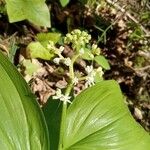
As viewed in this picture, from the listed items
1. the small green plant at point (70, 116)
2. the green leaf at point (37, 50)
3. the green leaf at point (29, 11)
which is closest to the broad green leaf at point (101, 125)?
the small green plant at point (70, 116)

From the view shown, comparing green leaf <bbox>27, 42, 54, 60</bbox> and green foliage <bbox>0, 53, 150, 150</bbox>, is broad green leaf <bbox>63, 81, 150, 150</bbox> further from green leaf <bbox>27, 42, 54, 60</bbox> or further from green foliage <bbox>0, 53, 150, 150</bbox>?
green leaf <bbox>27, 42, 54, 60</bbox>

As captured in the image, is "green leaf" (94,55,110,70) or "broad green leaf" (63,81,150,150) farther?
"green leaf" (94,55,110,70)

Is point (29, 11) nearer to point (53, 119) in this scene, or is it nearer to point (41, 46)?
point (41, 46)

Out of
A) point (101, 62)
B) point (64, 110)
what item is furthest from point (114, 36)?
point (64, 110)

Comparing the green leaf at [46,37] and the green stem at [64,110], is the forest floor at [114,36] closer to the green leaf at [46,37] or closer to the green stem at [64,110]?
the green leaf at [46,37]

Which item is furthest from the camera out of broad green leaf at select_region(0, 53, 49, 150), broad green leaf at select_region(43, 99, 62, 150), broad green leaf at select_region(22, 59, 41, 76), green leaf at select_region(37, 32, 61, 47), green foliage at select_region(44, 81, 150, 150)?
green leaf at select_region(37, 32, 61, 47)

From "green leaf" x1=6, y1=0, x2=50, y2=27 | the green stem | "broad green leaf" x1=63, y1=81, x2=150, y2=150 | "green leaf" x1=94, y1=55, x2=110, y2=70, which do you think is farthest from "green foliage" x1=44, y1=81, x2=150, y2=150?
"green leaf" x1=94, y1=55, x2=110, y2=70

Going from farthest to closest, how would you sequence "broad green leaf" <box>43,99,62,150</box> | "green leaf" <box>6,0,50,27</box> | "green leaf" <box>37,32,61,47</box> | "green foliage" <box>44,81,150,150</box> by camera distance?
"green leaf" <box>37,32,61,47</box>, "green leaf" <box>6,0,50,27</box>, "green foliage" <box>44,81,150,150</box>, "broad green leaf" <box>43,99,62,150</box>
